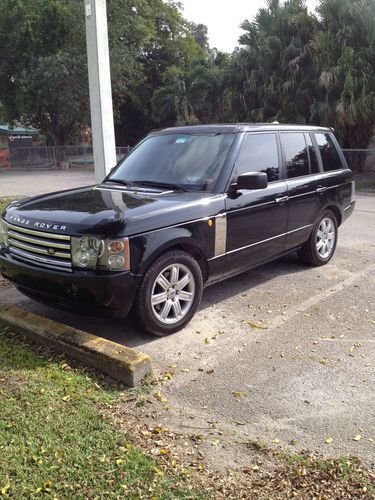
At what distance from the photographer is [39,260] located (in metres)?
4.15

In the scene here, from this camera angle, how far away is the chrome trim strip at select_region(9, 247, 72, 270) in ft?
13.0

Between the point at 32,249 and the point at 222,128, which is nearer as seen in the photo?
the point at 32,249

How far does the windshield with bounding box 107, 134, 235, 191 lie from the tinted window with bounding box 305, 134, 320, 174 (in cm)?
159

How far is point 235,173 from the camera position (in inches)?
194

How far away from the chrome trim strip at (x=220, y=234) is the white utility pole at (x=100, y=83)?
3.95m

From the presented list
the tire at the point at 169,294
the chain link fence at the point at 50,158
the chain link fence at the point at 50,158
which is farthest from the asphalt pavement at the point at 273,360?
the chain link fence at the point at 50,158

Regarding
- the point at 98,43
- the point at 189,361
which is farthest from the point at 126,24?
the point at 189,361

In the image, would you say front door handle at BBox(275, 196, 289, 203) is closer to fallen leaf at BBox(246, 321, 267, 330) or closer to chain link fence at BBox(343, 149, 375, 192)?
fallen leaf at BBox(246, 321, 267, 330)

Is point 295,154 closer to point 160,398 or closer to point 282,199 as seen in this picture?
point 282,199

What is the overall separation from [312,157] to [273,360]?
10.5ft

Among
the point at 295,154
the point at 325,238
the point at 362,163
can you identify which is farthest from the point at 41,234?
the point at 362,163

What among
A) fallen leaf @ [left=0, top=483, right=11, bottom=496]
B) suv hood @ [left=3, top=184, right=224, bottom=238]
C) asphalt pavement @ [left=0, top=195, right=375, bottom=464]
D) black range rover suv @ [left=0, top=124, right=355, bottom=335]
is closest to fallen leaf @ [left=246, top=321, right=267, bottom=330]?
asphalt pavement @ [left=0, top=195, right=375, bottom=464]

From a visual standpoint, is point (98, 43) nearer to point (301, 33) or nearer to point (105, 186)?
point (105, 186)

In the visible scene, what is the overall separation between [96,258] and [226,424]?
157 centimetres
